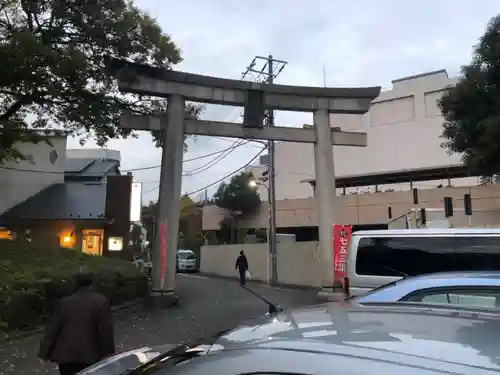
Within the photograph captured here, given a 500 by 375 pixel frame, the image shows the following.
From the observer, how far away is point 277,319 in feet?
7.79

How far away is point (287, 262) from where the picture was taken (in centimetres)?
2772

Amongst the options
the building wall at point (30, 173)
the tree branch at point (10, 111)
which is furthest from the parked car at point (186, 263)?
the tree branch at point (10, 111)

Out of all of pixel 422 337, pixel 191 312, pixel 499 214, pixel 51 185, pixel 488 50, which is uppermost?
pixel 488 50

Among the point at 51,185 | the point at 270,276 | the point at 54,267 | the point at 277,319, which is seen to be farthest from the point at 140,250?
the point at 277,319

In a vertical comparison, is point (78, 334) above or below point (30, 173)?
below

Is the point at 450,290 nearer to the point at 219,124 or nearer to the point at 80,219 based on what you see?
the point at 219,124

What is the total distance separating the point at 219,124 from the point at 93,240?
40.4 ft

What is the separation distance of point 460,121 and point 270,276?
44.0 ft

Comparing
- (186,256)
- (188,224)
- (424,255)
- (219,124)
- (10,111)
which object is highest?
(219,124)

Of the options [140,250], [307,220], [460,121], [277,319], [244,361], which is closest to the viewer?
[244,361]

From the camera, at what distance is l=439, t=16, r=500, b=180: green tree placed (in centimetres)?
1566

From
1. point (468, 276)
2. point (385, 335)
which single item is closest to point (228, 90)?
point (468, 276)

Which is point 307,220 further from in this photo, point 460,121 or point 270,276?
point 460,121

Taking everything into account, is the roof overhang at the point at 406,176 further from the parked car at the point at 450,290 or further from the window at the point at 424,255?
the parked car at the point at 450,290
